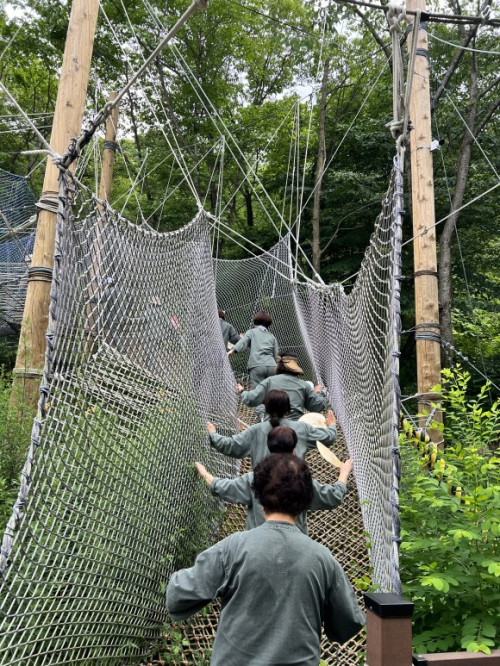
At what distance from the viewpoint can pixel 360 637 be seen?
2406 millimetres

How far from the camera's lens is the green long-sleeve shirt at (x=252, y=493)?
196 centimetres

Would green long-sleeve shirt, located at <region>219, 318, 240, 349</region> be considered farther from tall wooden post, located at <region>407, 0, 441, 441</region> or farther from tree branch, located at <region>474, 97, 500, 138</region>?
tree branch, located at <region>474, 97, 500, 138</region>

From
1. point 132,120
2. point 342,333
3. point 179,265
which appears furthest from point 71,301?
point 132,120

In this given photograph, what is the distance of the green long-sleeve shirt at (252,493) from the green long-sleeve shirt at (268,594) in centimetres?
76

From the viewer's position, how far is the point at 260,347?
14.9 ft

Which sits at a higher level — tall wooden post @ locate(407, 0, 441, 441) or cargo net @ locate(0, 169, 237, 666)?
tall wooden post @ locate(407, 0, 441, 441)

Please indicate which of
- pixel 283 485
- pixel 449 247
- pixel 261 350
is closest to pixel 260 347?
pixel 261 350

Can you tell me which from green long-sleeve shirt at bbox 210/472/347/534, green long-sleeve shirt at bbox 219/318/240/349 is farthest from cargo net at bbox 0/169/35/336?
green long-sleeve shirt at bbox 210/472/347/534

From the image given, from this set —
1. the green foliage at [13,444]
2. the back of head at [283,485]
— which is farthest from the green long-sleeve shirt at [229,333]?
the back of head at [283,485]

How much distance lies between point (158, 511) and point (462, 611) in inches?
47.4

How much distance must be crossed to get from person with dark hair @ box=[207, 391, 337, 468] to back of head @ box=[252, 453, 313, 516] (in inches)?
45.5

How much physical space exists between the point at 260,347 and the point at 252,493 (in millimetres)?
2559

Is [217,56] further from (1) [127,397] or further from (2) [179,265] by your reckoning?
(1) [127,397]

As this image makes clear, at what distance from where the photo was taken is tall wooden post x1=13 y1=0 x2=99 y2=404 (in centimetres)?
281
